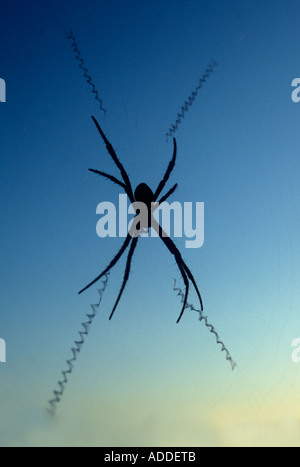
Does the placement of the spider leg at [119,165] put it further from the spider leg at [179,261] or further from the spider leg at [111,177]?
the spider leg at [179,261]

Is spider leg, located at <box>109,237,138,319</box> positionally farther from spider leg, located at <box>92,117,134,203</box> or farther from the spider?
spider leg, located at <box>92,117,134,203</box>

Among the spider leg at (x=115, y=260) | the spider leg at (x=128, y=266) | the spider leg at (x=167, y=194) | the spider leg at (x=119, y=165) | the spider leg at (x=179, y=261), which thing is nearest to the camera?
the spider leg at (x=115, y=260)

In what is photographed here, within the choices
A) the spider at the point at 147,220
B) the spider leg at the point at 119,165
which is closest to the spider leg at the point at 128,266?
the spider at the point at 147,220

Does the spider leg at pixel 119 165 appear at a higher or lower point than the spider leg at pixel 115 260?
higher

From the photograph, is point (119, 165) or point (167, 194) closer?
point (119, 165)

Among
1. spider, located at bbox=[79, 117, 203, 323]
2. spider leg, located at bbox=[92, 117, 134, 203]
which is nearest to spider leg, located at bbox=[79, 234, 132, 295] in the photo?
spider, located at bbox=[79, 117, 203, 323]

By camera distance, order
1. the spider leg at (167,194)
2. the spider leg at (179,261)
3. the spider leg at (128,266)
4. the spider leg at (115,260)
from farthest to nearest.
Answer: the spider leg at (179,261), the spider leg at (167,194), the spider leg at (128,266), the spider leg at (115,260)

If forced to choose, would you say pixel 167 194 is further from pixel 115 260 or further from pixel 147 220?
pixel 115 260

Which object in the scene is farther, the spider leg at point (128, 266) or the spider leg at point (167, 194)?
the spider leg at point (167, 194)

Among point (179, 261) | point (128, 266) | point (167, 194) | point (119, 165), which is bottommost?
point (128, 266)

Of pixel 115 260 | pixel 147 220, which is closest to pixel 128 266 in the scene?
pixel 115 260
